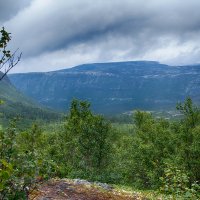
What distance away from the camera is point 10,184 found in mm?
9070

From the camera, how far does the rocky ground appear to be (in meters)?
24.7

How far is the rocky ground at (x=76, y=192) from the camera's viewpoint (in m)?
24.7

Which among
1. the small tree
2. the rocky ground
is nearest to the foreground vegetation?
the small tree

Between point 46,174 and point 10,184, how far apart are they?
1.06 m

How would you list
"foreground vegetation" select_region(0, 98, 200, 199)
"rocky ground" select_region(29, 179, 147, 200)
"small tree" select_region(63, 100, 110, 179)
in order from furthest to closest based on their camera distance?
"small tree" select_region(63, 100, 110, 179) < "foreground vegetation" select_region(0, 98, 200, 199) < "rocky ground" select_region(29, 179, 147, 200)

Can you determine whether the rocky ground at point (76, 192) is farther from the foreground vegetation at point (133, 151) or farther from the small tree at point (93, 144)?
the small tree at point (93, 144)

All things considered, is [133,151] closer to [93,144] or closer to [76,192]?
[93,144]

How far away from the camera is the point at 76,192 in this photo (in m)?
26.4

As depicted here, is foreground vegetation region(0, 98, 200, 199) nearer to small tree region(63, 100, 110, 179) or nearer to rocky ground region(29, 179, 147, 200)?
small tree region(63, 100, 110, 179)

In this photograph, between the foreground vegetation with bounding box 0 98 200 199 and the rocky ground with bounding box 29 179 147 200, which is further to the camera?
the foreground vegetation with bounding box 0 98 200 199

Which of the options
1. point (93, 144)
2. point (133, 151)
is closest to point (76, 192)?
point (93, 144)

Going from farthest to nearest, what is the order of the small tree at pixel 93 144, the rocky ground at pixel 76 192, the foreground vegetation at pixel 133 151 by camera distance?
the small tree at pixel 93 144
the foreground vegetation at pixel 133 151
the rocky ground at pixel 76 192

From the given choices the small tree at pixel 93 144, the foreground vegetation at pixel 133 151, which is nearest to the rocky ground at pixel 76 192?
the foreground vegetation at pixel 133 151

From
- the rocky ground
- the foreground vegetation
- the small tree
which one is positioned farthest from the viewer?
the small tree
